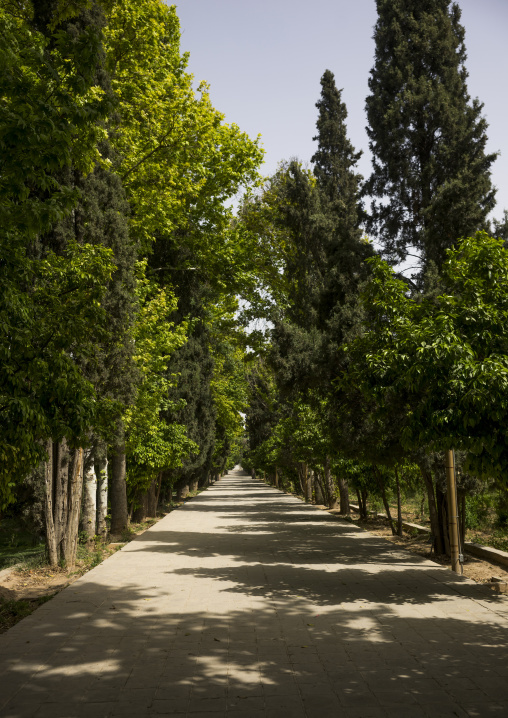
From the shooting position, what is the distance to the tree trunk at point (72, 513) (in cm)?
1179

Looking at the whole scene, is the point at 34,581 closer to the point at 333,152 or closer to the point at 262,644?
the point at 262,644

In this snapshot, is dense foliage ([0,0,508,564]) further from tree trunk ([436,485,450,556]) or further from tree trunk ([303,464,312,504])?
tree trunk ([303,464,312,504])

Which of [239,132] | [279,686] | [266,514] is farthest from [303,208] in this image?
[279,686]

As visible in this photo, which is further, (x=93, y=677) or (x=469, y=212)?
(x=469, y=212)

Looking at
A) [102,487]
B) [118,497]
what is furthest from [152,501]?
[118,497]

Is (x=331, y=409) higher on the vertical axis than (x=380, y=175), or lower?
lower

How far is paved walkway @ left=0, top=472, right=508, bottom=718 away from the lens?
4.57 meters

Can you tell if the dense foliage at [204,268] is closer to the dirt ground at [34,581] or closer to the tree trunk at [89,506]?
the tree trunk at [89,506]

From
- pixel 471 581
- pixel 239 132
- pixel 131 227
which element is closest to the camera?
pixel 471 581

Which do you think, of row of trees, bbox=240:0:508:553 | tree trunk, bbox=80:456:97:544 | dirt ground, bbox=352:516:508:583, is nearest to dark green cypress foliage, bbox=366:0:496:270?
row of trees, bbox=240:0:508:553

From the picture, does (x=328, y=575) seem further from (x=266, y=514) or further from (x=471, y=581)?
(x=266, y=514)

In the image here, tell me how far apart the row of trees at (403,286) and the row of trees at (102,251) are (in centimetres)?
353

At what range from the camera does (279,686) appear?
4.93 metres

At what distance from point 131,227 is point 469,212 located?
8.87 meters
